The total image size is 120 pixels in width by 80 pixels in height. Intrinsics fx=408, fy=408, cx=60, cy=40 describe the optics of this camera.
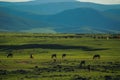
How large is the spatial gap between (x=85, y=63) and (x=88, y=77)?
11.6 metres

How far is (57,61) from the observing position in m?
54.2

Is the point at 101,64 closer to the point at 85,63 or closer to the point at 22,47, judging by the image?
the point at 85,63

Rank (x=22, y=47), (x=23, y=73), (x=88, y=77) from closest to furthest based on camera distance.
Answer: (x=88, y=77) < (x=23, y=73) < (x=22, y=47)

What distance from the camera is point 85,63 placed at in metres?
50.8

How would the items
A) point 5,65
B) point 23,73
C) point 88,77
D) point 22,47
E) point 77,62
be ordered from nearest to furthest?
point 88,77
point 23,73
point 5,65
point 77,62
point 22,47

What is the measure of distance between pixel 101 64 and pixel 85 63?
6.60 feet

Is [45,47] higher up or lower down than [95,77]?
higher up

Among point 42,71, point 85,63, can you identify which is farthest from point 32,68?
point 85,63

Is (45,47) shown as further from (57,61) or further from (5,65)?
(5,65)

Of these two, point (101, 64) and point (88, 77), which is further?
point (101, 64)

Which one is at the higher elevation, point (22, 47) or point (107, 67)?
point (22, 47)

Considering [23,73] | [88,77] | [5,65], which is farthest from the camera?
[5,65]

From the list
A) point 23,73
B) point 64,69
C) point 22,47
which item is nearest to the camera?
point 23,73

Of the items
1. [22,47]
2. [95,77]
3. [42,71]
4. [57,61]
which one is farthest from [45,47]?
[95,77]
